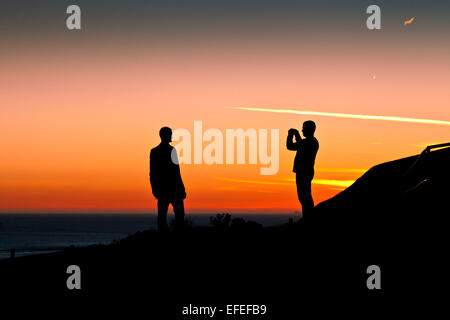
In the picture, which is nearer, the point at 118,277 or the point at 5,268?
the point at 118,277

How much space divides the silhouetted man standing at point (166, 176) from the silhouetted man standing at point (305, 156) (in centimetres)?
244

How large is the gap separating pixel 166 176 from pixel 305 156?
9.56 ft

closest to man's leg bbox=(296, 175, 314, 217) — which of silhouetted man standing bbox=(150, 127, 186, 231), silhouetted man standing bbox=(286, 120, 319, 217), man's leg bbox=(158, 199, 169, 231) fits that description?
silhouetted man standing bbox=(286, 120, 319, 217)

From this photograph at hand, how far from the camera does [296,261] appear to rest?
11.6 meters

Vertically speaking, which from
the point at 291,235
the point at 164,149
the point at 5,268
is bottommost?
the point at 5,268

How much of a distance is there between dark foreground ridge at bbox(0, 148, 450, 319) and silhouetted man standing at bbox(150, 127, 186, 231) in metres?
1.09

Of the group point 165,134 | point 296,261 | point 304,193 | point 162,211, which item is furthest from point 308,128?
point 162,211

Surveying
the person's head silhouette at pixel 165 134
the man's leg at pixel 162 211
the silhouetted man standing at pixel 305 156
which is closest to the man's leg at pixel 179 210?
the man's leg at pixel 162 211

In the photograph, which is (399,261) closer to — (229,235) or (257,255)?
(257,255)

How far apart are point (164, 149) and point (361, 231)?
4.43 metres

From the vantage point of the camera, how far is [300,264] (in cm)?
1138

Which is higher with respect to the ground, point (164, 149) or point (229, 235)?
point (164, 149)

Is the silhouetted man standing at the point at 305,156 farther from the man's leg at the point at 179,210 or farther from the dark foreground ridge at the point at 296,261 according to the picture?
the man's leg at the point at 179,210
